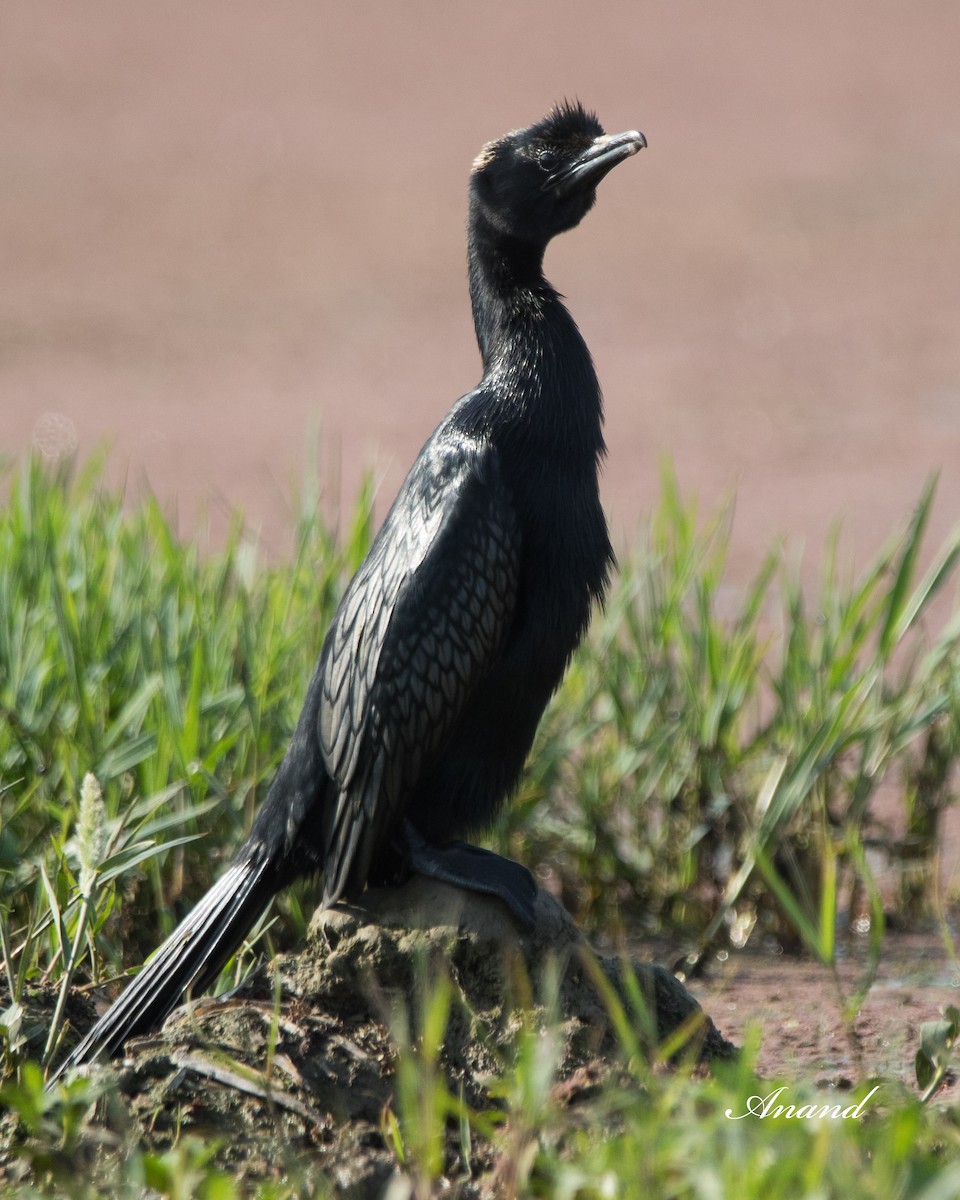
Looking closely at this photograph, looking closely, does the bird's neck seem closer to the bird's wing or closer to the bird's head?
the bird's head

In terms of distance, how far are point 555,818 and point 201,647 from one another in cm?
116

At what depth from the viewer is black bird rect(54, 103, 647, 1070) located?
2.78 m

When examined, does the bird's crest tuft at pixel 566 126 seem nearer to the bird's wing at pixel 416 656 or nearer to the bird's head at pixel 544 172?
the bird's head at pixel 544 172

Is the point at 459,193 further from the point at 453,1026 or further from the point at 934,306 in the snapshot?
the point at 453,1026

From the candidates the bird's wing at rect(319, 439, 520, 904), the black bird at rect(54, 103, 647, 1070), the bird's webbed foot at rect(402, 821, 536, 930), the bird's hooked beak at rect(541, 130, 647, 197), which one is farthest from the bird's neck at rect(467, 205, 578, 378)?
the bird's webbed foot at rect(402, 821, 536, 930)

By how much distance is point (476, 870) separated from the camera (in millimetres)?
2822

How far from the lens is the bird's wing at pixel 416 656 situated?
2777 millimetres

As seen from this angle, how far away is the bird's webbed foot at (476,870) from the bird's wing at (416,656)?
114 mm

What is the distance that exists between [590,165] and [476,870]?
1353 mm

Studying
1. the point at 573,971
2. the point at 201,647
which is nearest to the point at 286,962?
the point at 573,971

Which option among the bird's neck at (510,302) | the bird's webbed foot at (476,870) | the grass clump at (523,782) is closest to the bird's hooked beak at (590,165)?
the bird's neck at (510,302)

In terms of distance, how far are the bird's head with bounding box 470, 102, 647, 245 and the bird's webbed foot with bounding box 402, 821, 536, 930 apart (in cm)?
118

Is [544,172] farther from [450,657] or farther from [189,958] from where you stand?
[189,958]

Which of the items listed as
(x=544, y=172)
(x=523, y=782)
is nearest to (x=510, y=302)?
(x=544, y=172)
